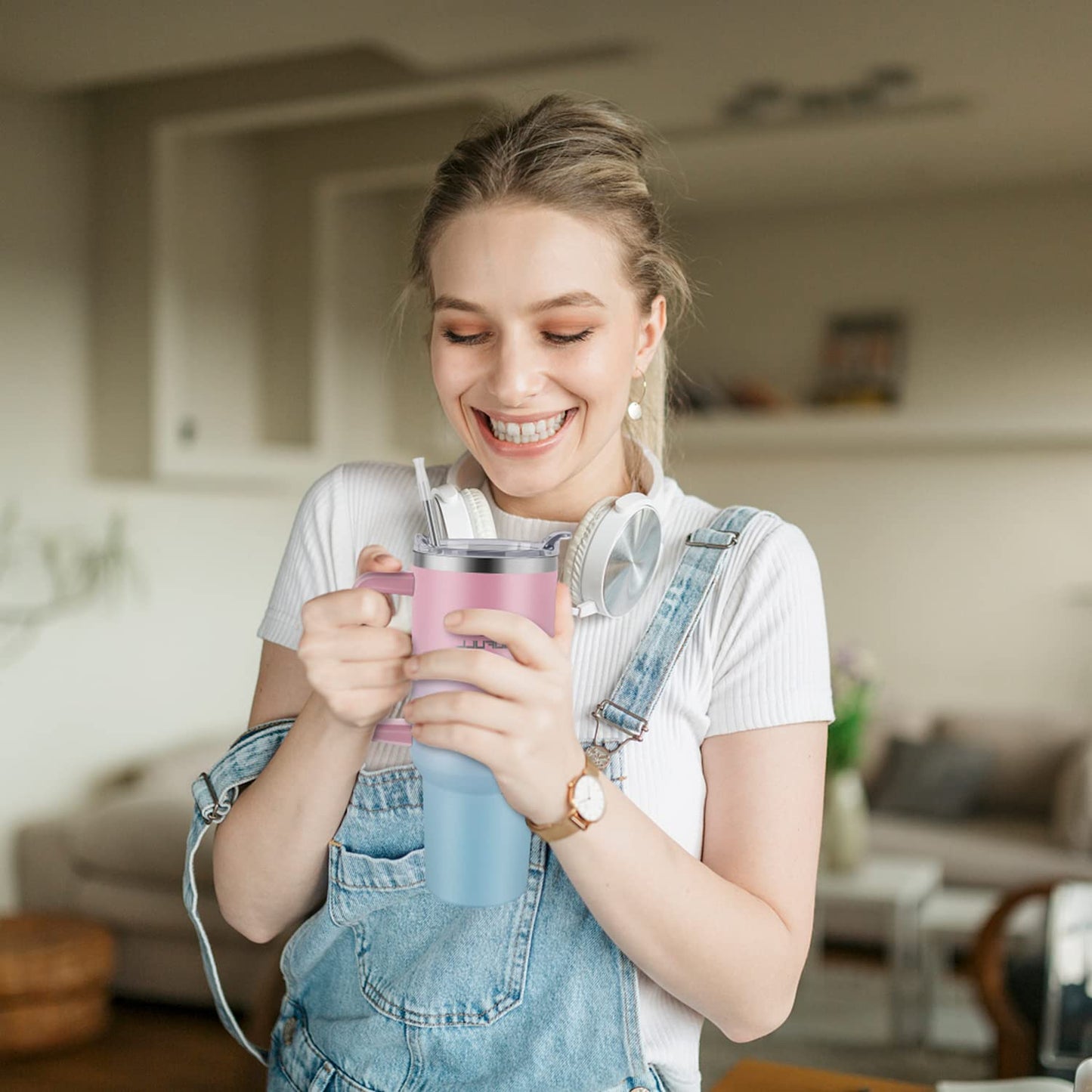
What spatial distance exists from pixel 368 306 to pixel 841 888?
2.74m

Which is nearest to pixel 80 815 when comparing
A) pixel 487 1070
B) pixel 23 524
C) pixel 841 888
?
pixel 23 524

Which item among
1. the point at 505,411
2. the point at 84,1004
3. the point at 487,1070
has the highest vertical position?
the point at 505,411

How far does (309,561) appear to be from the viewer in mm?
1049

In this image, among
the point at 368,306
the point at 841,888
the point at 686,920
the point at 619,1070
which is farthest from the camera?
the point at 368,306

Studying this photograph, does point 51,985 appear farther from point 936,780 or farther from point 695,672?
point 936,780

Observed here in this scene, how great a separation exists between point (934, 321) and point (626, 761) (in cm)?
454

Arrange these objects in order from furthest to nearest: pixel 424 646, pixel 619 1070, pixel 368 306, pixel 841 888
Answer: pixel 368 306 → pixel 841 888 → pixel 619 1070 → pixel 424 646

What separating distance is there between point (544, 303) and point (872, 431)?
415cm

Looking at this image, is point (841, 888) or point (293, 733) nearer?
point (293, 733)

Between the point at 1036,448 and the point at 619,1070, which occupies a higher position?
the point at 1036,448


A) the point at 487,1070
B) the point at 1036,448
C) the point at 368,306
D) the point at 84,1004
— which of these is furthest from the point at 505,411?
the point at 1036,448

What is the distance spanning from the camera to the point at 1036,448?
4934mm

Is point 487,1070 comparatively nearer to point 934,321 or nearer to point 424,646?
point 424,646

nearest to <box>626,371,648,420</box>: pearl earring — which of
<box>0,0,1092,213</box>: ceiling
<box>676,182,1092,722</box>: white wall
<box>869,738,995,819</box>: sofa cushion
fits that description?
<box>0,0,1092,213</box>: ceiling
